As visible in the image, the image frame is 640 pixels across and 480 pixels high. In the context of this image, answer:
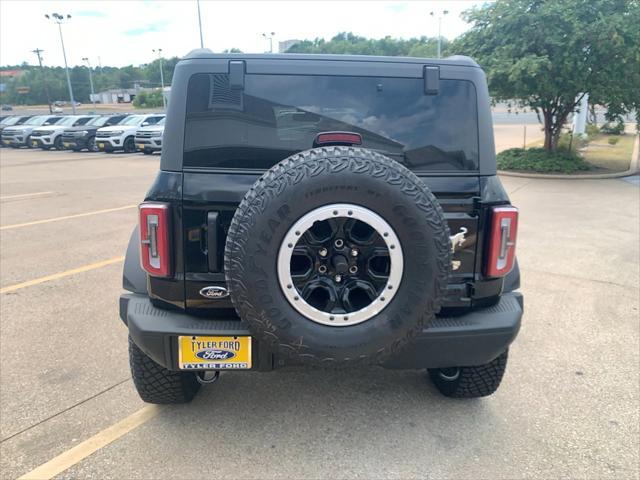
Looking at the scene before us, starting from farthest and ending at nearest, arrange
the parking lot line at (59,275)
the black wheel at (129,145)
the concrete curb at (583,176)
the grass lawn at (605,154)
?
the black wheel at (129,145)
the grass lawn at (605,154)
the concrete curb at (583,176)
the parking lot line at (59,275)

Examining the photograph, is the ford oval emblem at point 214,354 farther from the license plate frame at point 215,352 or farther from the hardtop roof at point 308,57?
the hardtop roof at point 308,57

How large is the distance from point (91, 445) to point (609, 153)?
1886 centimetres

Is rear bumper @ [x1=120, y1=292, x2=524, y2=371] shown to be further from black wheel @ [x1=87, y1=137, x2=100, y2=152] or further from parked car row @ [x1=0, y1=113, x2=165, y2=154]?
black wheel @ [x1=87, y1=137, x2=100, y2=152]

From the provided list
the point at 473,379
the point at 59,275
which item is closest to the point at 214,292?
the point at 473,379

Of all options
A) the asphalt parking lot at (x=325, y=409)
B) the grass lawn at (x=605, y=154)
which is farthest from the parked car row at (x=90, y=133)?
the asphalt parking lot at (x=325, y=409)

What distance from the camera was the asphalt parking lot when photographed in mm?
2549

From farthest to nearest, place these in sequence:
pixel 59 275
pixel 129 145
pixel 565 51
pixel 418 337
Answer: pixel 129 145 → pixel 565 51 → pixel 59 275 → pixel 418 337

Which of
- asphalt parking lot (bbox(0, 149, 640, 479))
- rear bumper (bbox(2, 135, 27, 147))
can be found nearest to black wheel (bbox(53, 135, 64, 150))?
rear bumper (bbox(2, 135, 27, 147))

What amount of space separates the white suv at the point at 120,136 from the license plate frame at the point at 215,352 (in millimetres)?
20755

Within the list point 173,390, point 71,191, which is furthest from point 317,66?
point 71,191

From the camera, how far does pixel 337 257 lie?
2.15 metres

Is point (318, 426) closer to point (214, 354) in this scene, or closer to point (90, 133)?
point (214, 354)

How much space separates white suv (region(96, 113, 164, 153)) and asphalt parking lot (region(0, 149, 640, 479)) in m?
17.6

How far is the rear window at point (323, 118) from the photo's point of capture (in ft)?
8.12
